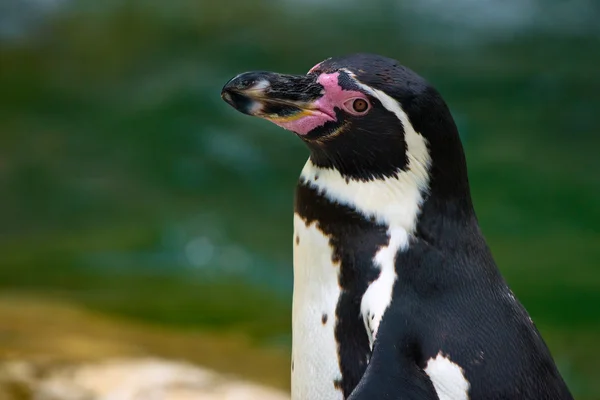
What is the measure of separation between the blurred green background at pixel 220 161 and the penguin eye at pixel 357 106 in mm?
1896

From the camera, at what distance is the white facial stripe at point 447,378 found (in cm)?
155

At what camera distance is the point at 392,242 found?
164 cm

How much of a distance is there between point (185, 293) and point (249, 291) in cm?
34

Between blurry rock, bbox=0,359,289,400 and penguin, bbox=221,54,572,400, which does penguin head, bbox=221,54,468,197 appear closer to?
penguin, bbox=221,54,572,400

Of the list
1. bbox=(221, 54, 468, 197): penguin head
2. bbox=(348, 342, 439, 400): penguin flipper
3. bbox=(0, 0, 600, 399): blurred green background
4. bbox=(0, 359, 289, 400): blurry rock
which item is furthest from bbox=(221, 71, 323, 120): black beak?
bbox=(0, 0, 600, 399): blurred green background

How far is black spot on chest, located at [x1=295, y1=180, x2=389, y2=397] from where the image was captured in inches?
64.5

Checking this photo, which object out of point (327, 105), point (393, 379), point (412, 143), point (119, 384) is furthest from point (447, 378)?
point (119, 384)

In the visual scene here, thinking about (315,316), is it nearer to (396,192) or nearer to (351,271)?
(351,271)

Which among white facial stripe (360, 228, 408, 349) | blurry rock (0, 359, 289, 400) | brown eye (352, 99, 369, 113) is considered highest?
blurry rock (0, 359, 289, 400)

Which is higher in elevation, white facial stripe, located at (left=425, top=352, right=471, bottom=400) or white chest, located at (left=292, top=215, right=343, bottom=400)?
white chest, located at (left=292, top=215, right=343, bottom=400)

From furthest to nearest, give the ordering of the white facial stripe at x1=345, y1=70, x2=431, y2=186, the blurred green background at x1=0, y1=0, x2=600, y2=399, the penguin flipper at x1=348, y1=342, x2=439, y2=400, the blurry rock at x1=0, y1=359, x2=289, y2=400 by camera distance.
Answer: the blurred green background at x1=0, y1=0, x2=600, y2=399, the blurry rock at x1=0, y1=359, x2=289, y2=400, the white facial stripe at x1=345, y1=70, x2=431, y2=186, the penguin flipper at x1=348, y1=342, x2=439, y2=400

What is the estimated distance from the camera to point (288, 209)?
6133mm

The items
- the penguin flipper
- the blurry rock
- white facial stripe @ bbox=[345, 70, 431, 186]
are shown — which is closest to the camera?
the penguin flipper

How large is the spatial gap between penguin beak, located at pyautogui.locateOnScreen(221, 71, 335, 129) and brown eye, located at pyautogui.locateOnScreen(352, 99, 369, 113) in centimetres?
4
